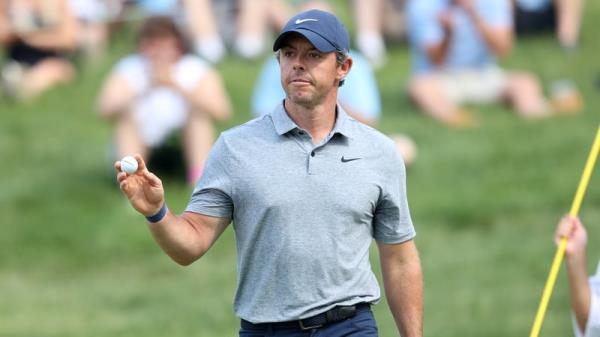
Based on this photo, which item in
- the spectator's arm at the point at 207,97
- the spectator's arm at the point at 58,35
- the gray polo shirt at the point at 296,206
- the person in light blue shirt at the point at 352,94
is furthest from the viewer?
the spectator's arm at the point at 58,35

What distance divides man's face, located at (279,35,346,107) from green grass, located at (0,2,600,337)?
12.5ft

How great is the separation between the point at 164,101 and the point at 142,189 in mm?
6231

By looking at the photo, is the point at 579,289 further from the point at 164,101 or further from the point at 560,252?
the point at 164,101

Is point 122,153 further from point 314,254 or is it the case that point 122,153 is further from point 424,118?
point 314,254

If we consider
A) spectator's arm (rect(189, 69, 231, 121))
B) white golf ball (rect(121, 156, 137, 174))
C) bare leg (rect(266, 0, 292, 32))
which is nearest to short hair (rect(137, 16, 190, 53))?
spectator's arm (rect(189, 69, 231, 121))

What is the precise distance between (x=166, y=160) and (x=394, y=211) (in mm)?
6409

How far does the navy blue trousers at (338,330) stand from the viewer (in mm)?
5086

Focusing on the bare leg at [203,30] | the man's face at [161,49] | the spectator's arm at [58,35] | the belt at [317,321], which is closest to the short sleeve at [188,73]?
the man's face at [161,49]

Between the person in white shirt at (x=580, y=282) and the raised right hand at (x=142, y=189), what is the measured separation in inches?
75.8

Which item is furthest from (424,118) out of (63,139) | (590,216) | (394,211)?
(394,211)

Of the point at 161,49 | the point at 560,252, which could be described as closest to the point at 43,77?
the point at 161,49

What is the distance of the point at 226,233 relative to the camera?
10.8 metres

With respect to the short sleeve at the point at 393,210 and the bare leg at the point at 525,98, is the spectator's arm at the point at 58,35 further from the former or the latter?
the short sleeve at the point at 393,210

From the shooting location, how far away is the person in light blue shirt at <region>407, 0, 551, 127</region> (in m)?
12.5
